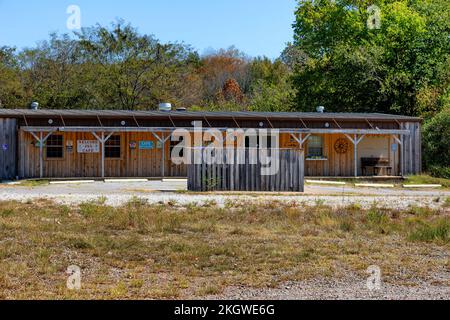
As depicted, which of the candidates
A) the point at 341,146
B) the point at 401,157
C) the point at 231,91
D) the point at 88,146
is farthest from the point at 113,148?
the point at 231,91

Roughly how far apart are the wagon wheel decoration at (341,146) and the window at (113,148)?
10.6 metres

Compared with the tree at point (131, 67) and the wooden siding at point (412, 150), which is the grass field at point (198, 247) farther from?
the tree at point (131, 67)

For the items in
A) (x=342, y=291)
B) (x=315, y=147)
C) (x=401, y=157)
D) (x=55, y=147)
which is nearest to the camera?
(x=342, y=291)

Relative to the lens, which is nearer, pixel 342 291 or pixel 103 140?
pixel 342 291

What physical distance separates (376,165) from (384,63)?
14.6 metres

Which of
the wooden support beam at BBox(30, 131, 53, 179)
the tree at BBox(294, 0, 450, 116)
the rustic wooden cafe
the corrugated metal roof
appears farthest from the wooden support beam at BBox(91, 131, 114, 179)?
the tree at BBox(294, 0, 450, 116)

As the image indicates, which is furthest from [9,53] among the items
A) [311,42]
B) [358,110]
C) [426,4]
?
[426,4]

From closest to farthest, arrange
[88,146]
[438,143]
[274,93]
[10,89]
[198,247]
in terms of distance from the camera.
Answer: [198,247] → [88,146] → [438,143] → [10,89] → [274,93]

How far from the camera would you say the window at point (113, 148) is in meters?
29.5

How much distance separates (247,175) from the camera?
21.7m

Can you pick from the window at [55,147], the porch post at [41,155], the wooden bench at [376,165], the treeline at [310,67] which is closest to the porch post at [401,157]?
the wooden bench at [376,165]

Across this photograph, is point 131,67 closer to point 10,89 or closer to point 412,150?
point 10,89

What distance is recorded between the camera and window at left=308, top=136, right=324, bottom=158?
1224 inches
